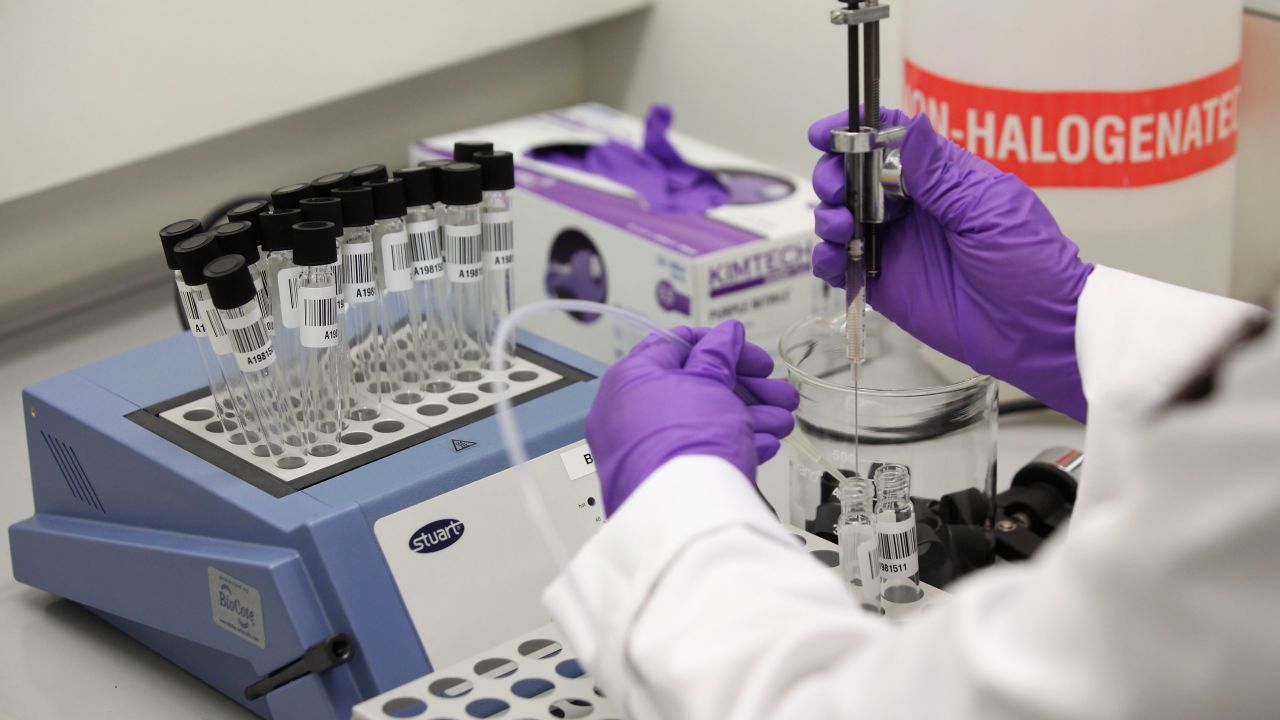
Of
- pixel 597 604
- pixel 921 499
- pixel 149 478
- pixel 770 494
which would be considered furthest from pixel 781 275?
pixel 597 604

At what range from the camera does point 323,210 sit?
1073 millimetres

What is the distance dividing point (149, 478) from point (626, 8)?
5.02ft

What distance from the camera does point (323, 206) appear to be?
1072 millimetres

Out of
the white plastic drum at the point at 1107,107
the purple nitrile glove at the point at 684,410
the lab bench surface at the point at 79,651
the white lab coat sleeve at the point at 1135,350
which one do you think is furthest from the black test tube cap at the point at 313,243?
the white plastic drum at the point at 1107,107

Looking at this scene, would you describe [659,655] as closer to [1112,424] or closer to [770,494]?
[1112,424]

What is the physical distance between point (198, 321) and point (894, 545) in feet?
1.98

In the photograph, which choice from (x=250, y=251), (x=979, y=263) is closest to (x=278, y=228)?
(x=250, y=251)

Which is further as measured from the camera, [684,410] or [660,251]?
[660,251]

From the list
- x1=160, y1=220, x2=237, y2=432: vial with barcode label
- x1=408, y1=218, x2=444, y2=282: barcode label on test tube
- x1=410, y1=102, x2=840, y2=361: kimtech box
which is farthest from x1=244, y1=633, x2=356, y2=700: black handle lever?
x1=410, y1=102, x2=840, y2=361: kimtech box

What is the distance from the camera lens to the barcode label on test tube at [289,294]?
1068 mm

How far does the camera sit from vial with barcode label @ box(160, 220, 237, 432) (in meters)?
1.05

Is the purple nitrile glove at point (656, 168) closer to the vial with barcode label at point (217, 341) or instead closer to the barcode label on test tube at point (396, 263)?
the barcode label on test tube at point (396, 263)

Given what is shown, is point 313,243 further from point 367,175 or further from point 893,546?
point 893,546

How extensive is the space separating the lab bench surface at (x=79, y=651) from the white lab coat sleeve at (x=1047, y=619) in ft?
1.95
